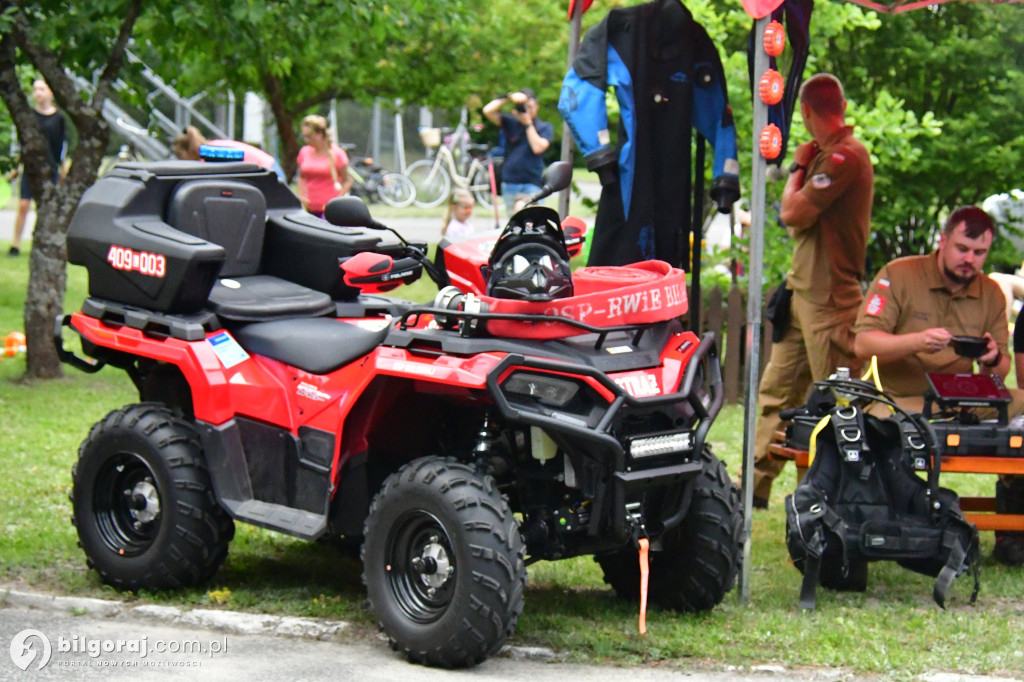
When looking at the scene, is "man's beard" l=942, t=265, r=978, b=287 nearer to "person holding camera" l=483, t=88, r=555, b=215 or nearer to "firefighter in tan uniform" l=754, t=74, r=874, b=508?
"firefighter in tan uniform" l=754, t=74, r=874, b=508

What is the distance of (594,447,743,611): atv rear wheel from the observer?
18.0 ft

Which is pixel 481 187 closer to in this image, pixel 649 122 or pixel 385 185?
pixel 385 185

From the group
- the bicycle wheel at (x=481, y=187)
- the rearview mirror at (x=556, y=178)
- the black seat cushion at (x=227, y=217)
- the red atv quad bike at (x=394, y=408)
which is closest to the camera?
the red atv quad bike at (x=394, y=408)

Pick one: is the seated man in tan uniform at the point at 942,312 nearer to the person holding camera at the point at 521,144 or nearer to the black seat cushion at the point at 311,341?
the black seat cushion at the point at 311,341

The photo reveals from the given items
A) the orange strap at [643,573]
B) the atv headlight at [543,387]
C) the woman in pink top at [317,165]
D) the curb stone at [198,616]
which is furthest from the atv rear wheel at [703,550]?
the woman in pink top at [317,165]

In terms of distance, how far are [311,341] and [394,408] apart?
48cm

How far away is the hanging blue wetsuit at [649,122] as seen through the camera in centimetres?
705

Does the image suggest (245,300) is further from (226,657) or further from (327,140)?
(327,140)

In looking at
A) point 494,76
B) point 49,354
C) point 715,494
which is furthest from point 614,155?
point 494,76

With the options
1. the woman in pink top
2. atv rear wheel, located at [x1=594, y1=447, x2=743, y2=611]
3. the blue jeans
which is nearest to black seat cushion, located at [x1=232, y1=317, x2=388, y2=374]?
atv rear wheel, located at [x1=594, y1=447, x2=743, y2=611]

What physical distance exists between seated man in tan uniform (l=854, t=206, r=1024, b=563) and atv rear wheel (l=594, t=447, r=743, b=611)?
169cm

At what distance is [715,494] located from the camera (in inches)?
217

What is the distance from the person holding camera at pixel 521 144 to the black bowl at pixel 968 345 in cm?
835

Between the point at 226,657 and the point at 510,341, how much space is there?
5.08 feet
